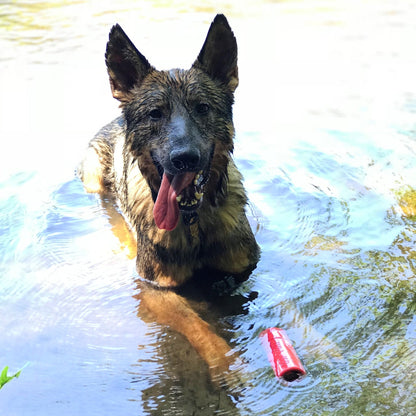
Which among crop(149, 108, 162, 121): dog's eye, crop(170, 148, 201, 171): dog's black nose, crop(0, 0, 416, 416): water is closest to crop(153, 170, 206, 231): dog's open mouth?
crop(170, 148, 201, 171): dog's black nose

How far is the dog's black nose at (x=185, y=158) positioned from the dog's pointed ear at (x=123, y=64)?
1.04m

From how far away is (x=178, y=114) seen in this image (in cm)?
493

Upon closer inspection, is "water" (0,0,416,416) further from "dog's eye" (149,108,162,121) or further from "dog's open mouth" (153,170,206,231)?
"dog's eye" (149,108,162,121)

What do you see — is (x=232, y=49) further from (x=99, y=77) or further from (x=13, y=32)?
(x=13, y=32)

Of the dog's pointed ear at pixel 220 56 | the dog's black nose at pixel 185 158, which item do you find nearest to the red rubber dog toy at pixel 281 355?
the dog's black nose at pixel 185 158

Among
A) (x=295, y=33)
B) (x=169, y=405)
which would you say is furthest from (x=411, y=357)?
(x=295, y=33)

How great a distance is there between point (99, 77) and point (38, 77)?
1.22m

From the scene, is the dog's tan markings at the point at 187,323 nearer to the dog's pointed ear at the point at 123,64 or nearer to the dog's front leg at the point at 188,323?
the dog's front leg at the point at 188,323

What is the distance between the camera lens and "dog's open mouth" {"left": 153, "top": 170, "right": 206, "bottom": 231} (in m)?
4.96

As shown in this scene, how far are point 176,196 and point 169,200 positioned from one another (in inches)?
3.0

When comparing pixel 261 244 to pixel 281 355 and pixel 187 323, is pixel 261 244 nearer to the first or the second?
pixel 187 323

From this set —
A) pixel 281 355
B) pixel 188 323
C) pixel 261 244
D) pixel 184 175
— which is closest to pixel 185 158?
pixel 184 175

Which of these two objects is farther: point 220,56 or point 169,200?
point 220,56

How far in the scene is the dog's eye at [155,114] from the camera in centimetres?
502
